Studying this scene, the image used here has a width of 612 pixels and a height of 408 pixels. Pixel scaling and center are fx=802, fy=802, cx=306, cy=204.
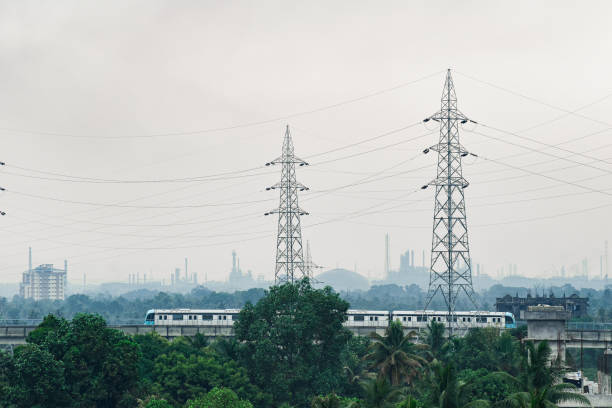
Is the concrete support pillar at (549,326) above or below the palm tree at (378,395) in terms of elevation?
above

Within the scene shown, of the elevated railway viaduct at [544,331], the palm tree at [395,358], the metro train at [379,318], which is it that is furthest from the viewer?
the metro train at [379,318]

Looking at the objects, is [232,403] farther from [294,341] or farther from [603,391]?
[603,391]

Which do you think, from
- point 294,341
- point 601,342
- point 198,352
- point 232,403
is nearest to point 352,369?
point 294,341

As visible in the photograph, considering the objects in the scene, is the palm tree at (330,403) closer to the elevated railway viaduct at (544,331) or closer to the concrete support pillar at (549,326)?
the concrete support pillar at (549,326)

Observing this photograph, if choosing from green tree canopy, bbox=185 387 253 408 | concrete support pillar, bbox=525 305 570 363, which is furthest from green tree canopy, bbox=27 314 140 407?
concrete support pillar, bbox=525 305 570 363

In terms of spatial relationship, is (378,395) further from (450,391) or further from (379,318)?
(379,318)

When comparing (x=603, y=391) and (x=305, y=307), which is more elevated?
(x=305, y=307)

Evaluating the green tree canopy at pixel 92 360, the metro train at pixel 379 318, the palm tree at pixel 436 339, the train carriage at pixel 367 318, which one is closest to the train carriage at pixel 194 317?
the metro train at pixel 379 318
